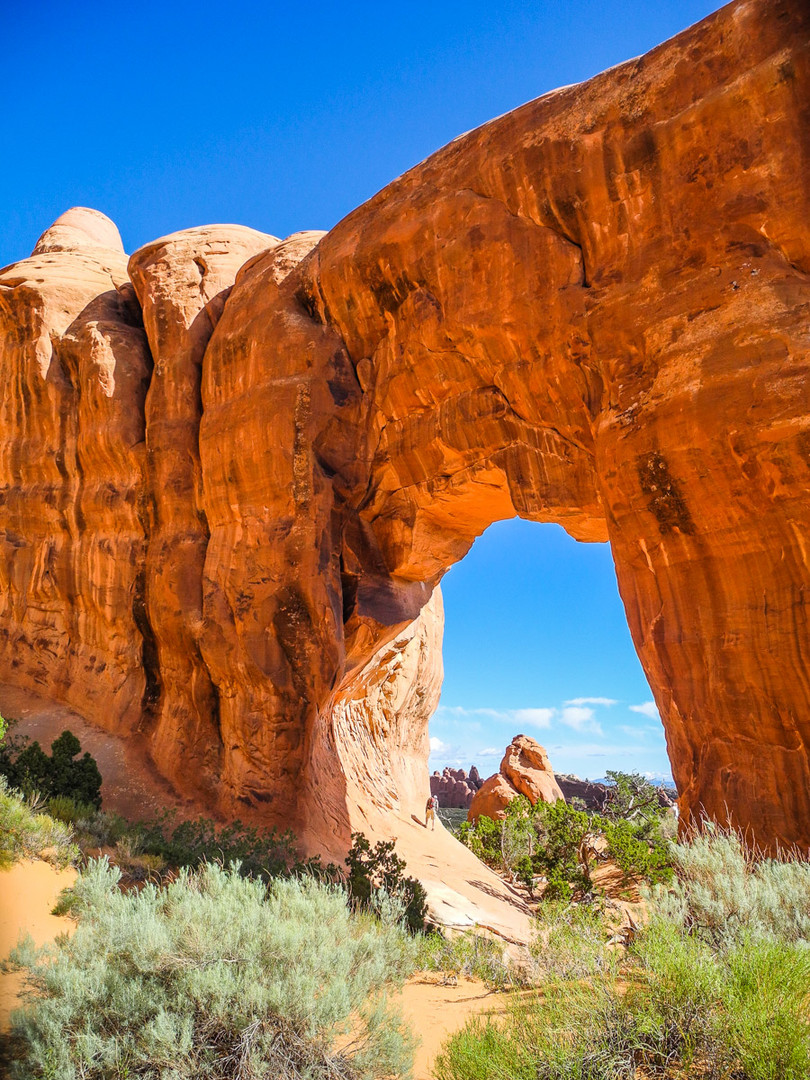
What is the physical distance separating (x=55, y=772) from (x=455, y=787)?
157ft

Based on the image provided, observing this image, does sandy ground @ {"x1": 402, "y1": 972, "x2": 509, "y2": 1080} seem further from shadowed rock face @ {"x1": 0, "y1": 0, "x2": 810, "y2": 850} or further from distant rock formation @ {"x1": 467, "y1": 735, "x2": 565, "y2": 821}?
distant rock formation @ {"x1": 467, "y1": 735, "x2": 565, "y2": 821}

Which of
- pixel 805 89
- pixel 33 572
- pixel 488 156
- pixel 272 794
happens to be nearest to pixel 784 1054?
pixel 805 89

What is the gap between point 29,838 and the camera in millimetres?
8047

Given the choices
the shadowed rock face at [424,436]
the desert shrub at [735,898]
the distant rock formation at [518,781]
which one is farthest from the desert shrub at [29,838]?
the distant rock formation at [518,781]

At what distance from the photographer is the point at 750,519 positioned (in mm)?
7727

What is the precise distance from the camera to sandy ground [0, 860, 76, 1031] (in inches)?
242

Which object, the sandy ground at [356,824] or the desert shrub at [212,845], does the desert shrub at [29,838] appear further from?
the sandy ground at [356,824]

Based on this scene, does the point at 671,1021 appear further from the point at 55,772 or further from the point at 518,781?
the point at 518,781

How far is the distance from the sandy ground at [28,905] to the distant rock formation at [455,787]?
45880 millimetres

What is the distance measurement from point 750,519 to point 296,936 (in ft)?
20.5

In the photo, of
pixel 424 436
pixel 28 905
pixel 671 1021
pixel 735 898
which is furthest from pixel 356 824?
pixel 671 1021

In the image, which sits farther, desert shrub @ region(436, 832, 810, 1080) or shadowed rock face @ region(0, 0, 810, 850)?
shadowed rock face @ region(0, 0, 810, 850)

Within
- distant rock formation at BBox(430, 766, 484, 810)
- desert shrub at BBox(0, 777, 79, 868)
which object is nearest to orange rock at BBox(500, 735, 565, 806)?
distant rock formation at BBox(430, 766, 484, 810)

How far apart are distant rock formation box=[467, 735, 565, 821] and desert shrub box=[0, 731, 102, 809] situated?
67.3 feet
